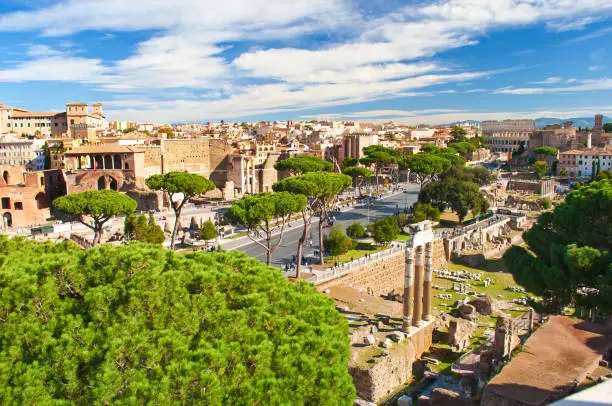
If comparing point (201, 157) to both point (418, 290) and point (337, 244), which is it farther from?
point (418, 290)

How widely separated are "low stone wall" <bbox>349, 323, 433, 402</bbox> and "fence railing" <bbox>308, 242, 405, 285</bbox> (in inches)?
209

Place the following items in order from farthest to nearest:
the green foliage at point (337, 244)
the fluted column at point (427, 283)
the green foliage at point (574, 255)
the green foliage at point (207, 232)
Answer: the green foliage at point (207, 232), the green foliage at point (337, 244), the fluted column at point (427, 283), the green foliage at point (574, 255)

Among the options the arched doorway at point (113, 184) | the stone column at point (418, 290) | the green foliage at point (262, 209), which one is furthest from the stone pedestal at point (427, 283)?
the arched doorway at point (113, 184)

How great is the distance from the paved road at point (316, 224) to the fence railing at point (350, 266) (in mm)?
2919

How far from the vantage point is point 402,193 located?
48.2 m

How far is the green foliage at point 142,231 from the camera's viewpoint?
23547mm

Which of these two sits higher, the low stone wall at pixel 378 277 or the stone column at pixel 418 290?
the stone column at pixel 418 290

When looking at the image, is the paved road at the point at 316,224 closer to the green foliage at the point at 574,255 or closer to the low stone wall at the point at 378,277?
the low stone wall at the point at 378,277

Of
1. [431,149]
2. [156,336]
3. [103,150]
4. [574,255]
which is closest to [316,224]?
[103,150]

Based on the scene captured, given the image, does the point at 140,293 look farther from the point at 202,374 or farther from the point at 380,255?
the point at 380,255

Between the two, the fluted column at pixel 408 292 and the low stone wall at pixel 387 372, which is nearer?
the low stone wall at pixel 387 372

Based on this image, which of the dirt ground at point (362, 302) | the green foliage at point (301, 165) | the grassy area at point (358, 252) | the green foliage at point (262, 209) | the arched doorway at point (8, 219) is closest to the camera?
the dirt ground at point (362, 302)

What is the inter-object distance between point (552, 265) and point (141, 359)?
11.2m

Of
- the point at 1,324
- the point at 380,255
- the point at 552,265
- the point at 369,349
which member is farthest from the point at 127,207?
the point at 552,265
